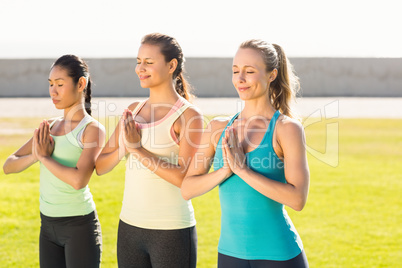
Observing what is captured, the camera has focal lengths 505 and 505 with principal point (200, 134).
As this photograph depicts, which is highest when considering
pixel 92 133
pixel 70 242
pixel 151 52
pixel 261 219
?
pixel 151 52

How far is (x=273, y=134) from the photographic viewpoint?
247cm

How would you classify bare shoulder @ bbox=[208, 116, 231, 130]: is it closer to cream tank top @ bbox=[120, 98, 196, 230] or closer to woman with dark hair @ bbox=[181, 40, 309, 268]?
woman with dark hair @ bbox=[181, 40, 309, 268]

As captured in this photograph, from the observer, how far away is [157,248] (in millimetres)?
2855

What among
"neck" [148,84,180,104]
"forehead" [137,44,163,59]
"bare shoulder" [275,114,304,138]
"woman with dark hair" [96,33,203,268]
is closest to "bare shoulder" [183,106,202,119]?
"woman with dark hair" [96,33,203,268]

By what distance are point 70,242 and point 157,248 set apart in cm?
60

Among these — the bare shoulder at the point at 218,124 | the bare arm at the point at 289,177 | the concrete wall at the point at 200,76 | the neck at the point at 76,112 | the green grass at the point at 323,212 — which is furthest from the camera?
the concrete wall at the point at 200,76

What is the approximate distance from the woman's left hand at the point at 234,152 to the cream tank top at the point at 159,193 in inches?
20.2

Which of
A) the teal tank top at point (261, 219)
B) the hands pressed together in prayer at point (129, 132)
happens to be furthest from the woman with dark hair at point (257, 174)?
the hands pressed together in prayer at point (129, 132)

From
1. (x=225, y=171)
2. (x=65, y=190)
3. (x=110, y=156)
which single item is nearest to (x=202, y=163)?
(x=225, y=171)

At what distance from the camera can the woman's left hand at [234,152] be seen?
2.42 metres

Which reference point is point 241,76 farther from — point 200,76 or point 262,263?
Result: point 200,76

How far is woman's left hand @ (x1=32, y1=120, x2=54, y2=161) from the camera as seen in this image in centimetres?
314

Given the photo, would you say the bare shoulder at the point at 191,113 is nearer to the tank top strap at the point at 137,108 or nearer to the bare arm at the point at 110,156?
the tank top strap at the point at 137,108

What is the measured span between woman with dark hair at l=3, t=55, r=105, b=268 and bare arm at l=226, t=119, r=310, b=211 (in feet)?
3.68
